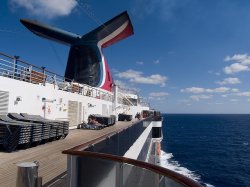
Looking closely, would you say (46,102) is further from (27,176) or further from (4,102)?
(27,176)

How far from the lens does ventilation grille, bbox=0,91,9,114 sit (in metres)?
10.9

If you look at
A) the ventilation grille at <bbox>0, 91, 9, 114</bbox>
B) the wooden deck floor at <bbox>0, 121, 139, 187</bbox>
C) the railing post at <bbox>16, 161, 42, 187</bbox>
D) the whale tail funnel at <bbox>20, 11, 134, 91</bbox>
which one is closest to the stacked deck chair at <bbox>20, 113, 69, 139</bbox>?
the ventilation grille at <bbox>0, 91, 9, 114</bbox>

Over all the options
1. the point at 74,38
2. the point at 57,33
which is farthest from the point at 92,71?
the point at 57,33

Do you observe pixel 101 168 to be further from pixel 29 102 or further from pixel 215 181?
pixel 215 181

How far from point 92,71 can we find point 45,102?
1701 centimetres

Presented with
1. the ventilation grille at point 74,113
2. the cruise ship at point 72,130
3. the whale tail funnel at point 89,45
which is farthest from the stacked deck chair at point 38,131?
the whale tail funnel at point 89,45

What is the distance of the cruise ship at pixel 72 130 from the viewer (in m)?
3.61

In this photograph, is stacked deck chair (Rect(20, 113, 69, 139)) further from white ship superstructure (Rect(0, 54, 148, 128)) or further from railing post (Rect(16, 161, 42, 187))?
railing post (Rect(16, 161, 42, 187))

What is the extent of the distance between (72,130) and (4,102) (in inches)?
246

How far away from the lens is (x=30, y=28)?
33906 millimetres

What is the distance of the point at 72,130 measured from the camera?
1684cm

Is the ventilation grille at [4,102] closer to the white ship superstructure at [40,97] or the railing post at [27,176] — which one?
the white ship superstructure at [40,97]

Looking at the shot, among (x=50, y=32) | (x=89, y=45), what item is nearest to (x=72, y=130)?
(x=89, y=45)

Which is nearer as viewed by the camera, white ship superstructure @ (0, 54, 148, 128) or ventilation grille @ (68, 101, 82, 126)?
white ship superstructure @ (0, 54, 148, 128)
